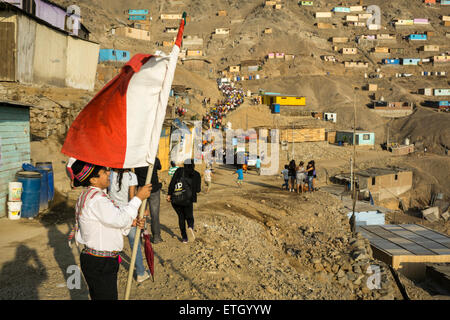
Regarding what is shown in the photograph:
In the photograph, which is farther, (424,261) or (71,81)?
(71,81)

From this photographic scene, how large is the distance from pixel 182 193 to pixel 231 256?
157 centimetres

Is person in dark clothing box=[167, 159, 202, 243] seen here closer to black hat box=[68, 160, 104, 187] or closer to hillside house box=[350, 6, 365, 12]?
black hat box=[68, 160, 104, 187]

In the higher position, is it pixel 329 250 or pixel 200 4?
pixel 200 4

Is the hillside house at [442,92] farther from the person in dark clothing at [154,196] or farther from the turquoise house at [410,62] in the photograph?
the person in dark clothing at [154,196]

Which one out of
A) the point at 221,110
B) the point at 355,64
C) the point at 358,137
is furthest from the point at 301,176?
the point at 355,64

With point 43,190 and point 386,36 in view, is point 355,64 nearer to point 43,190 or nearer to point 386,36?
point 386,36

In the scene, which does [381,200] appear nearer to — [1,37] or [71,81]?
[71,81]

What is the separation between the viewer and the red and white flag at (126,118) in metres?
3.19

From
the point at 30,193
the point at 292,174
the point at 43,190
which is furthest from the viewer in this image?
the point at 292,174

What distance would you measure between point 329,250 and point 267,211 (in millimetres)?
2705

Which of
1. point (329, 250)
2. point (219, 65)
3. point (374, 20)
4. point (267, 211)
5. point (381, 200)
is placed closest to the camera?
point (329, 250)

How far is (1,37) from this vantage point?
1476 centimetres

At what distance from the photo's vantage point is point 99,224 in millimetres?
2973
